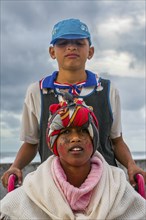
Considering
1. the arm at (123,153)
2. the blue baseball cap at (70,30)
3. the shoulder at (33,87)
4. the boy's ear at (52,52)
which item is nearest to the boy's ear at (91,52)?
→ the blue baseball cap at (70,30)

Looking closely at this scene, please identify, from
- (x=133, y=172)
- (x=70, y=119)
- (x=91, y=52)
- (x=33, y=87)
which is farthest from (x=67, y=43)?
(x=133, y=172)

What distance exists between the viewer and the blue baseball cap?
263cm

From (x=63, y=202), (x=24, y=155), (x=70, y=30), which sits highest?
(x=70, y=30)

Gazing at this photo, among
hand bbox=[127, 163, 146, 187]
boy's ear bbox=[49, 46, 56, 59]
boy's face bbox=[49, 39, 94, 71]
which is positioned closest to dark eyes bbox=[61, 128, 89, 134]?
hand bbox=[127, 163, 146, 187]

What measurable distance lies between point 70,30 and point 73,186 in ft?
3.31

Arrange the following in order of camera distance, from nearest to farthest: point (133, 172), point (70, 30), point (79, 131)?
point (79, 131), point (133, 172), point (70, 30)

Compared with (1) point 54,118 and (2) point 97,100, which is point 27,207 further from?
(2) point 97,100

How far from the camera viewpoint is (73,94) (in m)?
2.65

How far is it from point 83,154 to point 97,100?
0.66 meters

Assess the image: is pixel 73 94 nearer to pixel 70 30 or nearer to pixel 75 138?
pixel 70 30

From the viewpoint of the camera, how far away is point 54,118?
2.18 meters

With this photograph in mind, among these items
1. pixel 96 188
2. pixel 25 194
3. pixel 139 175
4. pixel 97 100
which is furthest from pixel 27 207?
pixel 97 100

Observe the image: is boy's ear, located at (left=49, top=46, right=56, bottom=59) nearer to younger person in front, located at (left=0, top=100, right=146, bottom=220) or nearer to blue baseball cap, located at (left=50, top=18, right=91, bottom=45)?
blue baseball cap, located at (left=50, top=18, right=91, bottom=45)

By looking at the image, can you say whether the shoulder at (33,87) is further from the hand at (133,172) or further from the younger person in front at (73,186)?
the hand at (133,172)
